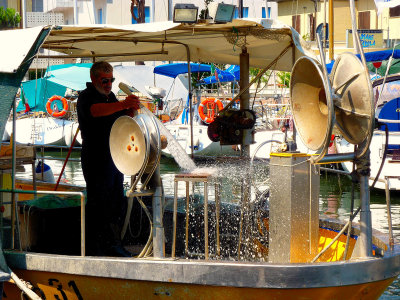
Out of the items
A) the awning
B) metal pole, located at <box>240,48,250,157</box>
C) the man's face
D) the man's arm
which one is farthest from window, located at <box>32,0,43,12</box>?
the awning

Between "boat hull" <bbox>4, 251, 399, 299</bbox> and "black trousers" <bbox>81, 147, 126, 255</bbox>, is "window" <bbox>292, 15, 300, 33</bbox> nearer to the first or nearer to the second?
"black trousers" <bbox>81, 147, 126, 255</bbox>

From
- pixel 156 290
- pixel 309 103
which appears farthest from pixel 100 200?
pixel 309 103

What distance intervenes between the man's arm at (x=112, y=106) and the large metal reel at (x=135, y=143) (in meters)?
0.30

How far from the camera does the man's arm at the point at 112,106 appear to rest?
561 centimetres

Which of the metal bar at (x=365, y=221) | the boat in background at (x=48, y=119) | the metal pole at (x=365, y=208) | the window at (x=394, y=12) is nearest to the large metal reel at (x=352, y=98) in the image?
the metal pole at (x=365, y=208)

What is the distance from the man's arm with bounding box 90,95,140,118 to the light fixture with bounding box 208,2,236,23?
34.5 inches

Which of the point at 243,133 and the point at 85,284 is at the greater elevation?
the point at 243,133

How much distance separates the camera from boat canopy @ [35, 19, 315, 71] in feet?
19.3

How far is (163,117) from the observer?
22.5 m

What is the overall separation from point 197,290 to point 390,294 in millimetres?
3701

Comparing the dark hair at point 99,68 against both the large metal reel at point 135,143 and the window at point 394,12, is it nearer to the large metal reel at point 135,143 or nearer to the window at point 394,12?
the large metal reel at point 135,143

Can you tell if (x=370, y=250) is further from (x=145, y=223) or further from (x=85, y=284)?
(x=145, y=223)

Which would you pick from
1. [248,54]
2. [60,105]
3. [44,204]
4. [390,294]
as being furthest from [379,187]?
[60,105]

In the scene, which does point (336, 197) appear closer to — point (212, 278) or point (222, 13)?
point (222, 13)
